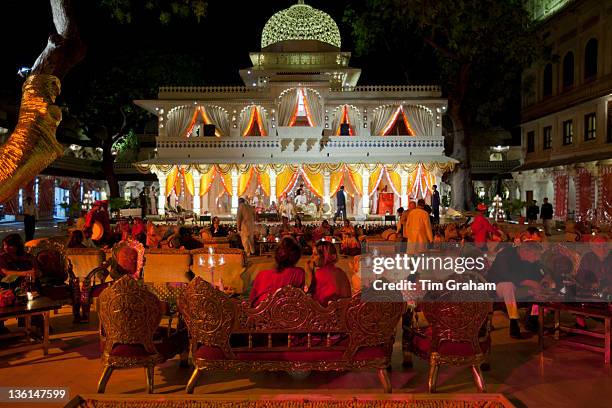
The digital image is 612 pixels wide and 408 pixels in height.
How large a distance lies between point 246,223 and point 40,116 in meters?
10.9

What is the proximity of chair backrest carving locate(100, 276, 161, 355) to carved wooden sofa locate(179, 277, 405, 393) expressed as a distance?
30cm

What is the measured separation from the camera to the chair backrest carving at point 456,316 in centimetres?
489

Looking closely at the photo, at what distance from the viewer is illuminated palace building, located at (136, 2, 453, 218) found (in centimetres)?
2567

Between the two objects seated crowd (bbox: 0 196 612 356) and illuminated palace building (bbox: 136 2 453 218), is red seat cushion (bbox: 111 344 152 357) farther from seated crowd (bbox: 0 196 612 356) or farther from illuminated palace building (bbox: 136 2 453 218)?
illuminated palace building (bbox: 136 2 453 218)

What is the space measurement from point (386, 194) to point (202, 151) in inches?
378

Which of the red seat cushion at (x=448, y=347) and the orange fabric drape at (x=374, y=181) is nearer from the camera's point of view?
the red seat cushion at (x=448, y=347)

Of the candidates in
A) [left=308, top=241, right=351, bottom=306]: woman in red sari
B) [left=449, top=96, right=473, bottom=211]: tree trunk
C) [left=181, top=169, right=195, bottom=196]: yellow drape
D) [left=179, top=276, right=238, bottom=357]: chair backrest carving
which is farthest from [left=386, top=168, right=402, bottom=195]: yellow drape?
[left=179, top=276, right=238, bottom=357]: chair backrest carving

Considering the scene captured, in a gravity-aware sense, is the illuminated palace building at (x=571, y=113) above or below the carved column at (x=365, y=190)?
above

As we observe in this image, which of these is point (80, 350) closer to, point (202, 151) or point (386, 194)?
point (202, 151)

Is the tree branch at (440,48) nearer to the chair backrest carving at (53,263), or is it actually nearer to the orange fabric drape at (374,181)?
the orange fabric drape at (374,181)

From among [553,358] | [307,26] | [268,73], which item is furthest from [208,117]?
[553,358]

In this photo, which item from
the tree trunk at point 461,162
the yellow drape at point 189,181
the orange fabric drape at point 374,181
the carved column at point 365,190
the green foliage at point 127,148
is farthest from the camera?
the green foliage at point 127,148

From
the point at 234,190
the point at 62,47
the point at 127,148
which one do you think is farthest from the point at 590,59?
the point at 127,148

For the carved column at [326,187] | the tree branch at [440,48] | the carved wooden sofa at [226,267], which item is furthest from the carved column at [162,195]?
the carved wooden sofa at [226,267]
